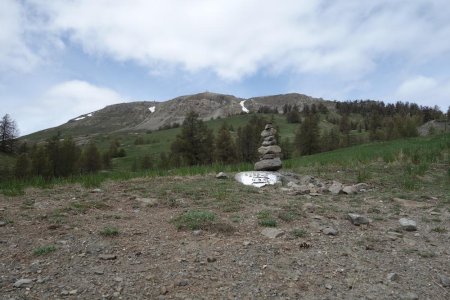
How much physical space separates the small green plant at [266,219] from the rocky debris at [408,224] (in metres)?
2.82

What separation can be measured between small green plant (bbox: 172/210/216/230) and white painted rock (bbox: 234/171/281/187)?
560 centimetres

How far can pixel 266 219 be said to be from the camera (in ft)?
26.9

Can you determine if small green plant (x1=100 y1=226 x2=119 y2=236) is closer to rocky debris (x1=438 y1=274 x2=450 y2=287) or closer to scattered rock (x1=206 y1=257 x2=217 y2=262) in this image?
scattered rock (x1=206 y1=257 x2=217 y2=262)

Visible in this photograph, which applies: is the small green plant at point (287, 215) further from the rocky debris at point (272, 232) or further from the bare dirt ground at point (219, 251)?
the rocky debris at point (272, 232)

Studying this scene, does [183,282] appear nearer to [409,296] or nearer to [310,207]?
[409,296]

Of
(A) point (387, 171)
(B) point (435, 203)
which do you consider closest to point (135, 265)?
(B) point (435, 203)

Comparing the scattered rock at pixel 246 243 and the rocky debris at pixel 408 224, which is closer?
the scattered rock at pixel 246 243

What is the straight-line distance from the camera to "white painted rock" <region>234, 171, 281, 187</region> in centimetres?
1392

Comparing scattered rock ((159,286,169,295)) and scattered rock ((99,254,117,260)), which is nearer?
scattered rock ((159,286,169,295))

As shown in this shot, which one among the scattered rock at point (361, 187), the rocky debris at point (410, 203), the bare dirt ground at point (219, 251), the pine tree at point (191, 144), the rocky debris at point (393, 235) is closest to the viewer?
the bare dirt ground at point (219, 251)

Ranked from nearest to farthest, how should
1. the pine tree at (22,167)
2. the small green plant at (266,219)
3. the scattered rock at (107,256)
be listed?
the scattered rock at (107,256)
the small green plant at (266,219)
the pine tree at (22,167)

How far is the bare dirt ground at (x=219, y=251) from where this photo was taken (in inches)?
203

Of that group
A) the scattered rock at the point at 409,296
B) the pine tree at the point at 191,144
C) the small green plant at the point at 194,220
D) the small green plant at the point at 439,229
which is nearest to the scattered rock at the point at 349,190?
the small green plant at the point at 439,229

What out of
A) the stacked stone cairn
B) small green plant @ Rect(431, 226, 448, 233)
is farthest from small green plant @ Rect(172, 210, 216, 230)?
the stacked stone cairn
